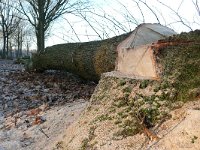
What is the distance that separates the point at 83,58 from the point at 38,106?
163 centimetres

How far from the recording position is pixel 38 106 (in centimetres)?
720

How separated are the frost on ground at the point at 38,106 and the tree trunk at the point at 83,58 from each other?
405mm

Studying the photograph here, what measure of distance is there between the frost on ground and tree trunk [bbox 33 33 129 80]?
1.33 feet

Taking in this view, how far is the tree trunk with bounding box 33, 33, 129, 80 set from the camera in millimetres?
6635

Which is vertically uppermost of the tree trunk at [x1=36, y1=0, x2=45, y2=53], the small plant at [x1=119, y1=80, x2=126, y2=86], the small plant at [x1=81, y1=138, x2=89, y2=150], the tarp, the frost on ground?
the tree trunk at [x1=36, y1=0, x2=45, y2=53]

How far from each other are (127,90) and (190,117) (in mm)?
877

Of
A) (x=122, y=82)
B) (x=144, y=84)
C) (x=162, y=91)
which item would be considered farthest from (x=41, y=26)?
(x=162, y=91)

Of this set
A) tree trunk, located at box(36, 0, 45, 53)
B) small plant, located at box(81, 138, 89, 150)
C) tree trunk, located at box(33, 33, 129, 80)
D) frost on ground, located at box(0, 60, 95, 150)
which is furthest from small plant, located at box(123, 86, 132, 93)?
tree trunk, located at box(36, 0, 45, 53)

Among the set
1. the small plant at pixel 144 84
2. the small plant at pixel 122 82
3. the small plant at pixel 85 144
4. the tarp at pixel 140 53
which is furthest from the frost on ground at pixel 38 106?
the small plant at pixel 144 84

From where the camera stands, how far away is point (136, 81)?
3.17 meters

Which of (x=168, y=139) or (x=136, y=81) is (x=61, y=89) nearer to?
(x=136, y=81)

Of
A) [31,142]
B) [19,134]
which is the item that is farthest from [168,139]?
[19,134]

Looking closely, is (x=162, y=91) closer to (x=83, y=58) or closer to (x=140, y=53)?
(x=140, y=53)

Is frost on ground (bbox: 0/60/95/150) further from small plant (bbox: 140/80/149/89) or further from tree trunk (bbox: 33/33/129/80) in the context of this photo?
small plant (bbox: 140/80/149/89)
